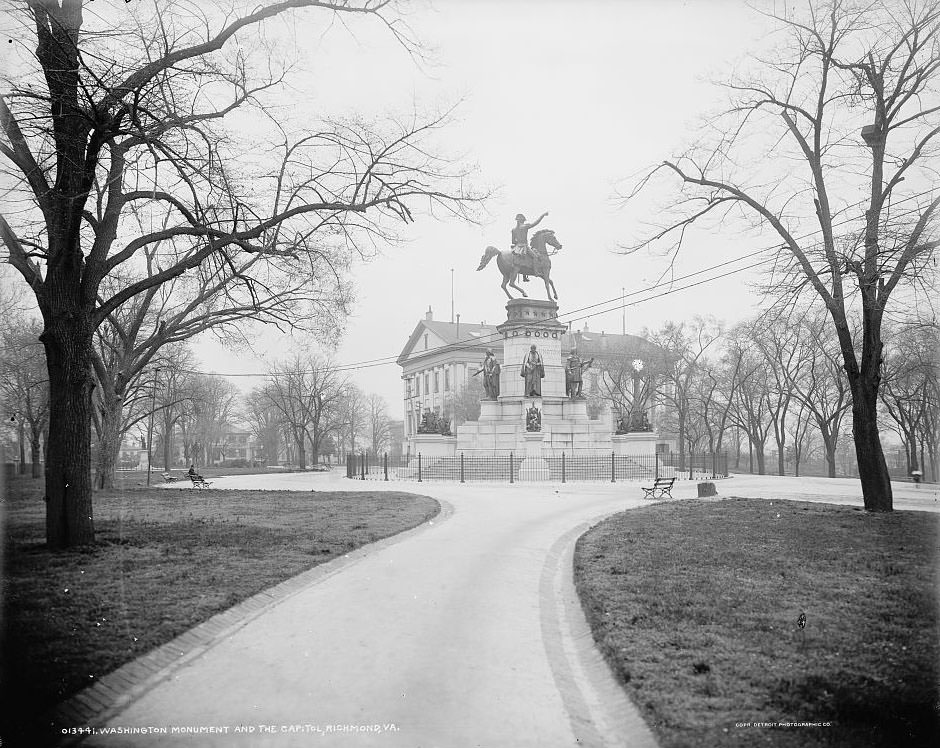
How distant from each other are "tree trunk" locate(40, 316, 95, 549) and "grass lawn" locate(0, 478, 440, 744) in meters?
0.46

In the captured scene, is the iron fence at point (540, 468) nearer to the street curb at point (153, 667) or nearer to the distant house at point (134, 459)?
the street curb at point (153, 667)

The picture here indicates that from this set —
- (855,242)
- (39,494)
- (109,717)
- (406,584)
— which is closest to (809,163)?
(855,242)

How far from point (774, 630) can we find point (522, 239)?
33.5 meters

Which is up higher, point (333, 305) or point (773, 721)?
point (333, 305)

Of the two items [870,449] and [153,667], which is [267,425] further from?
[153,667]

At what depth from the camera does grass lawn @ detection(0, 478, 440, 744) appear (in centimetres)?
588

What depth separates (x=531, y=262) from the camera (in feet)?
126

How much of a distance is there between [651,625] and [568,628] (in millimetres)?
988

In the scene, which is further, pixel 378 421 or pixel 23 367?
pixel 378 421

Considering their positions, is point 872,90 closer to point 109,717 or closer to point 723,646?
point 723,646

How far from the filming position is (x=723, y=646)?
20.9 feet

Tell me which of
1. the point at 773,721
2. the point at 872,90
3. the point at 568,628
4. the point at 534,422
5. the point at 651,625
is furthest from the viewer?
the point at 534,422

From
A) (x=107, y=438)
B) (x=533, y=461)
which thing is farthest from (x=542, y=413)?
(x=107, y=438)

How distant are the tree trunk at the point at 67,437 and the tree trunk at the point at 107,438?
553 inches
